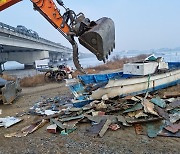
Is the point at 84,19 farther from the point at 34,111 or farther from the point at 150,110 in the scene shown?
the point at 34,111

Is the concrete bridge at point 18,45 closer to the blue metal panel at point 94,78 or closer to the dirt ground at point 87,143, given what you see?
the blue metal panel at point 94,78

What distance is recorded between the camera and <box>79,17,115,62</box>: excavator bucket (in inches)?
240

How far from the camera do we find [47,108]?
30.8ft

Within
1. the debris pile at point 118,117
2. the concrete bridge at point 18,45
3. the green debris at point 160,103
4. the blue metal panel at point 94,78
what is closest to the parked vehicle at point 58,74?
the blue metal panel at point 94,78

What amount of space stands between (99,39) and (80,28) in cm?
90

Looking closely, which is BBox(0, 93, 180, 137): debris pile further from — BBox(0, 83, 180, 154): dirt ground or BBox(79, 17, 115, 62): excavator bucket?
BBox(79, 17, 115, 62): excavator bucket

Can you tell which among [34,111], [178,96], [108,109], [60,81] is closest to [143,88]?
[178,96]

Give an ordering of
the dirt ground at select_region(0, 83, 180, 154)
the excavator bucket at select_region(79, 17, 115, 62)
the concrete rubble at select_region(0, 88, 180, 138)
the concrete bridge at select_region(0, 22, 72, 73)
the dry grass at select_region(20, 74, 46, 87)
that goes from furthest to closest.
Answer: the concrete bridge at select_region(0, 22, 72, 73) < the dry grass at select_region(20, 74, 46, 87) < the concrete rubble at select_region(0, 88, 180, 138) < the excavator bucket at select_region(79, 17, 115, 62) < the dirt ground at select_region(0, 83, 180, 154)

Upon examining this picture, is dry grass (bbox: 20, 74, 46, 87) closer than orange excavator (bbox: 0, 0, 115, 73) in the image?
No

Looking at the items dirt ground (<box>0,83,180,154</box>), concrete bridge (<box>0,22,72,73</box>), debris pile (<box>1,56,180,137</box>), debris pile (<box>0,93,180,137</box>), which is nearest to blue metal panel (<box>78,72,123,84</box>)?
debris pile (<box>1,56,180,137</box>)

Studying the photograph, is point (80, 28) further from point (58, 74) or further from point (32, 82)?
point (32, 82)

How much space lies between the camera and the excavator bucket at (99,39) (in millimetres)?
6094

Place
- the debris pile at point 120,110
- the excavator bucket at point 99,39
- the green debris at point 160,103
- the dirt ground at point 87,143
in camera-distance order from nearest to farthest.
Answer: the dirt ground at point 87,143 < the excavator bucket at point 99,39 < the debris pile at point 120,110 < the green debris at point 160,103

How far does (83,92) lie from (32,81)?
9.37 metres
